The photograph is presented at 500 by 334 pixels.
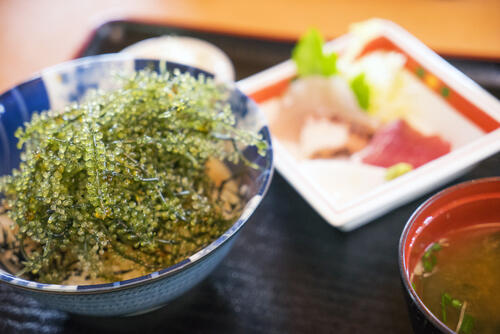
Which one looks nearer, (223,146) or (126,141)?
(126,141)

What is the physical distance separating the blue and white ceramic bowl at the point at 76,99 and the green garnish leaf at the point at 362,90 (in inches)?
16.2

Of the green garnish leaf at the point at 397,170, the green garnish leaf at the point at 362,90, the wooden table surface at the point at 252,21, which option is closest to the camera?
the green garnish leaf at the point at 397,170

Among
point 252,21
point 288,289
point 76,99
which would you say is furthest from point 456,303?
point 252,21

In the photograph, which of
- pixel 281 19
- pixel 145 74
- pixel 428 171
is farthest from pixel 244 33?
pixel 428 171

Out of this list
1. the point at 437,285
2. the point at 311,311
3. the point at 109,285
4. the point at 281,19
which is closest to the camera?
the point at 109,285

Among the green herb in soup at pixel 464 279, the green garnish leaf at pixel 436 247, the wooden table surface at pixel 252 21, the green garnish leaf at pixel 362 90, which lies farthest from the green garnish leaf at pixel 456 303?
the wooden table surface at pixel 252 21

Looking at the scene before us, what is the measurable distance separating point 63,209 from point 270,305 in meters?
0.46

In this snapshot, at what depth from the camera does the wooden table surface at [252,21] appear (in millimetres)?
1586

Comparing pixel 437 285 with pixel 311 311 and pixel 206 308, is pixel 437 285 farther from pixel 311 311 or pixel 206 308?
pixel 206 308

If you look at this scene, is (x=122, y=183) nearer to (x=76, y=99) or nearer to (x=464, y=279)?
(x=76, y=99)

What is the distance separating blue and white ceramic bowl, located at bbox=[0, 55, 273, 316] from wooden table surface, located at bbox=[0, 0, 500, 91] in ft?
2.01

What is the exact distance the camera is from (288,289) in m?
0.98

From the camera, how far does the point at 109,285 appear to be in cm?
71

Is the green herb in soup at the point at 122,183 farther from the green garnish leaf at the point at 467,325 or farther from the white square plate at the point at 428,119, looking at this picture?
the green garnish leaf at the point at 467,325
